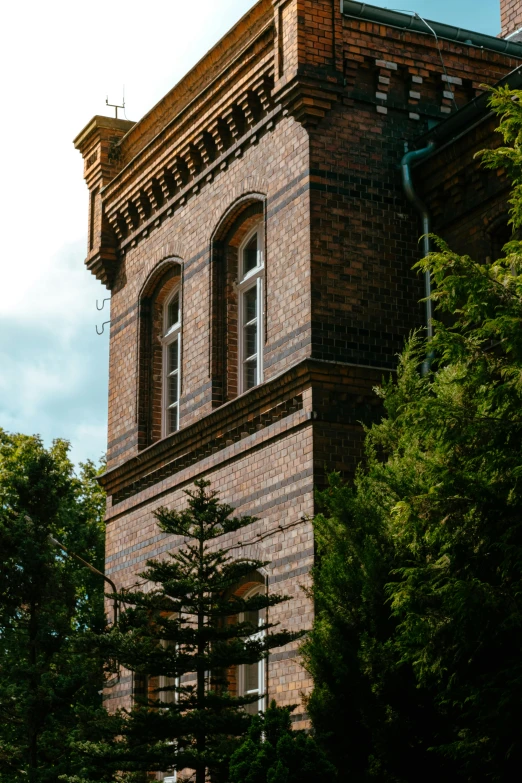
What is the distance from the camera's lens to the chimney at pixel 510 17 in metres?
21.5

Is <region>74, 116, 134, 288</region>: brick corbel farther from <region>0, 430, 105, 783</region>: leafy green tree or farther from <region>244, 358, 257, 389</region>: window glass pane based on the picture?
<region>244, 358, 257, 389</region>: window glass pane

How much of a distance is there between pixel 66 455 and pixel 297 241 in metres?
26.0

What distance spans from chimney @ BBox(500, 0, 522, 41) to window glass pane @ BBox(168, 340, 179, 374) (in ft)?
24.7

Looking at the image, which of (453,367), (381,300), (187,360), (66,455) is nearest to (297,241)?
(381,300)

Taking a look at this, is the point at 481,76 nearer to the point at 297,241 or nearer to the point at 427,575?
the point at 297,241

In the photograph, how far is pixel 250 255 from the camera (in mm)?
17734

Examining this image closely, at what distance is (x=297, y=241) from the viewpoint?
15594mm

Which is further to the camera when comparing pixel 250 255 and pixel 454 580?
pixel 250 255

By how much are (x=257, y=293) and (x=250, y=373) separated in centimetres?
108

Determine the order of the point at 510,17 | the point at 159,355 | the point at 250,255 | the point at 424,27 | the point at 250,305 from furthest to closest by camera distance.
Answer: the point at 510,17, the point at 159,355, the point at 250,255, the point at 250,305, the point at 424,27

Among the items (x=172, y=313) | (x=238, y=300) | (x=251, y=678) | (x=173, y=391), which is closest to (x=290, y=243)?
(x=238, y=300)

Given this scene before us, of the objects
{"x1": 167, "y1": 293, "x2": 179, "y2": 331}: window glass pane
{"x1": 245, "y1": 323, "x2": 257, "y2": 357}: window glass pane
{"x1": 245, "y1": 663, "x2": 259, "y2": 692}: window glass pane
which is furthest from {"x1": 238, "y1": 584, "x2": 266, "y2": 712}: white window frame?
{"x1": 167, "y1": 293, "x2": 179, "y2": 331}: window glass pane

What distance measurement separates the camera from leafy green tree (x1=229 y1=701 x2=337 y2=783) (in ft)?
33.6

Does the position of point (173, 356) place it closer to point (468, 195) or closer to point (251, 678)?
point (251, 678)
